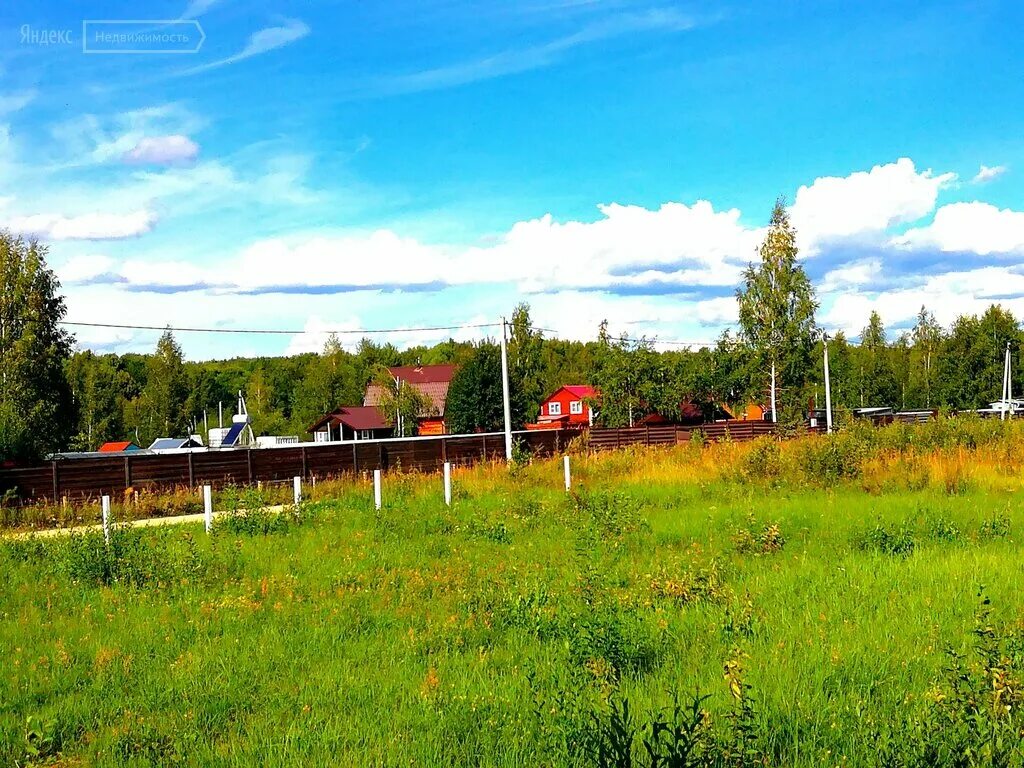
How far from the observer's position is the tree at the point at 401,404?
6600 centimetres

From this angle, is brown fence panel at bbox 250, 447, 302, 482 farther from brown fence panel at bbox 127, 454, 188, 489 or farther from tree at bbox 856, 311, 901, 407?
tree at bbox 856, 311, 901, 407

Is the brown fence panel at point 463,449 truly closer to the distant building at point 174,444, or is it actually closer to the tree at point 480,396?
the tree at point 480,396

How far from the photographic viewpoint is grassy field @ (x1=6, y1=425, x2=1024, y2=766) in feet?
15.8

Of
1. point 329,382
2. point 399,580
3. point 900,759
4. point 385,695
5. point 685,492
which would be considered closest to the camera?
point 900,759

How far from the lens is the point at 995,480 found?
15.8 meters

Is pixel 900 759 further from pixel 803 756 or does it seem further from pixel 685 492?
pixel 685 492

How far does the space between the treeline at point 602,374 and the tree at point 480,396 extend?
0.09 m

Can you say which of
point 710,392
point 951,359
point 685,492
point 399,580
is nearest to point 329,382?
point 710,392

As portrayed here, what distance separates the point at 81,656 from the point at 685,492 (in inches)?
475

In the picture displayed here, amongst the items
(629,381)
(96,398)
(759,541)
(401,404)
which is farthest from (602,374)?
(96,398)

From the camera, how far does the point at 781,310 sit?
45156 mm

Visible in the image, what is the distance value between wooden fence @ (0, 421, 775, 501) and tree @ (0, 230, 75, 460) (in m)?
18.4

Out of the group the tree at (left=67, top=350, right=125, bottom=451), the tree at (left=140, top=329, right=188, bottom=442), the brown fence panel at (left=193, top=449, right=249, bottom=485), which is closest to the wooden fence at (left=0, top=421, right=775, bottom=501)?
the brown fence panel at (left=193, top=449, right=249, bottom=485)

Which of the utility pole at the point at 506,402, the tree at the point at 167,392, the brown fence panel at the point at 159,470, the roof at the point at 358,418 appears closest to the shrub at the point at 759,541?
the utility pole at the point at 506,402
